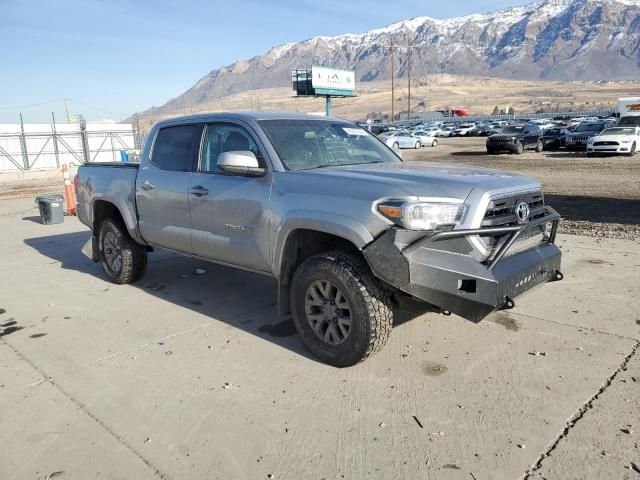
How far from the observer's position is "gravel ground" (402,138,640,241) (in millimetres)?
8570

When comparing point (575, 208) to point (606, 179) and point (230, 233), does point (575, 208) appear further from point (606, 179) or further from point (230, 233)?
point (230, 233)

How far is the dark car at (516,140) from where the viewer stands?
1052 inches

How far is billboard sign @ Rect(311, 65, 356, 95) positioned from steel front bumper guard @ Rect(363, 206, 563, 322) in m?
62.9

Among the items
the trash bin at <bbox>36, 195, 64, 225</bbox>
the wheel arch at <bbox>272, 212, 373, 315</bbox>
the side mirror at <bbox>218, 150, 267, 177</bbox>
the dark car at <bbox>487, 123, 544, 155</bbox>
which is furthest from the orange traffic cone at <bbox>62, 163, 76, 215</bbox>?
the dark car at <bbox>487, 123, 544, 155</bbox>

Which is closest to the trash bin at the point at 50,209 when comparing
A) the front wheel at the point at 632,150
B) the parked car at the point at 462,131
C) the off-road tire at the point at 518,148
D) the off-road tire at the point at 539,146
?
the off-road tire at the point at 518,148

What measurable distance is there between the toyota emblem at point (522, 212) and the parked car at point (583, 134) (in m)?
25.5

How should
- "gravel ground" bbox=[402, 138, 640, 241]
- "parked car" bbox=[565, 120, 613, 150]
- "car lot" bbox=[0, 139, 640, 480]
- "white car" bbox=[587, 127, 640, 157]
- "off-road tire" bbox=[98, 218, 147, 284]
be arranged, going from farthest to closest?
"parked car" bbox=[565, 120, 613, 150]
"white car" bbox=[587, 127, 640, 157]
"gravel ground" bbox=[402, 138, 640, 241]
"off-road tire" bbox=[98, 218, 147, 284]
"car lot" bbox=[0, 139, 640, 480]

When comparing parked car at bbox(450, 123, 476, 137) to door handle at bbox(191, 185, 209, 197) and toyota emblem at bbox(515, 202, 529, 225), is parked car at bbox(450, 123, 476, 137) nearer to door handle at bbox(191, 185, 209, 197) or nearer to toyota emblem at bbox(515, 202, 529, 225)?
door handle at bbox(191, 185, 209, 197)

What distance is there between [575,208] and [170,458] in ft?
31.7

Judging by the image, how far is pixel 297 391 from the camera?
355cm

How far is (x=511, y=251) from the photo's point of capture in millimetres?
3668

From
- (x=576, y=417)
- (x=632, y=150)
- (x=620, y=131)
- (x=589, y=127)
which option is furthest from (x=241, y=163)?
(x=589, y=127)

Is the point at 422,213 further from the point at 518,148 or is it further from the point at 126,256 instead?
the point at 518,148

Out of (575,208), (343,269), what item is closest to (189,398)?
(343,269)
